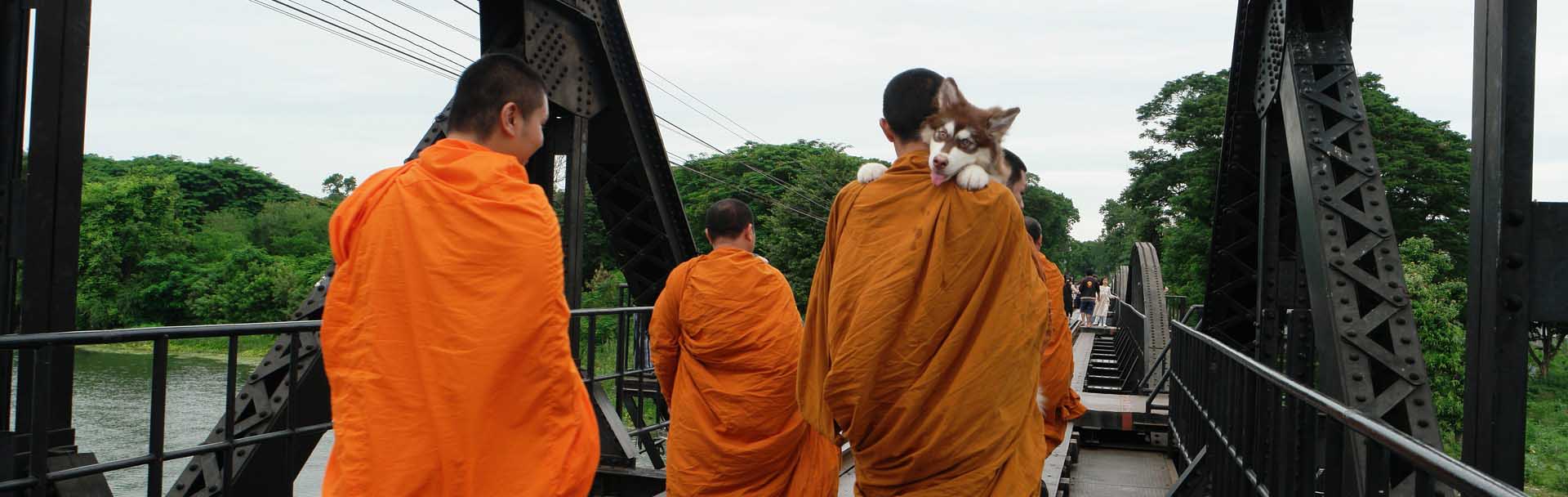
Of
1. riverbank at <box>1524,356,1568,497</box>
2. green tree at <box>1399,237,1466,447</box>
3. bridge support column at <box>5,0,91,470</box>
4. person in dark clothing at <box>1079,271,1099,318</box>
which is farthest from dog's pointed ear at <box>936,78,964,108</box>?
green tree at <box>1399,237,1466,447</box>

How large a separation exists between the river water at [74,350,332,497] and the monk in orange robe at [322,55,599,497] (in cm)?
1389

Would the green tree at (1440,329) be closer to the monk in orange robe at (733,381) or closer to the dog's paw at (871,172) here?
the monk in orange robe at (733,381)

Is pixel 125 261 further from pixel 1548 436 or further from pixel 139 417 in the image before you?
pixel 1548 436

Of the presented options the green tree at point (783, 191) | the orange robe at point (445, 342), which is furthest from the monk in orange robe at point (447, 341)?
the green tree at point (783, 191)

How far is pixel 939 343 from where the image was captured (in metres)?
2.58

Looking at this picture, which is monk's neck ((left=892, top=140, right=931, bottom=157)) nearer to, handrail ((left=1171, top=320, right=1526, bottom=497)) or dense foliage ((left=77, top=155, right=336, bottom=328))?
handrail ((left=1171, top=320, right=1526, bottom=497))

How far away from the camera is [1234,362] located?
436 centimetres

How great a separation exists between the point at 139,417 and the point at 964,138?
76.6 ft

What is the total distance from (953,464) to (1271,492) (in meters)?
1.62

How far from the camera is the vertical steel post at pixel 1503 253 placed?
2.74 meters

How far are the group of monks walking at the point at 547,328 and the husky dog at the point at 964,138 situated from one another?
0.18 feet

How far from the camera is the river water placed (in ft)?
58.9

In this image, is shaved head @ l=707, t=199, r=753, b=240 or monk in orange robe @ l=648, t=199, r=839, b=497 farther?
shaved head @ l=707, t=199, r=753, b=240

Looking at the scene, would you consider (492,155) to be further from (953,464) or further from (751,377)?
(751,377)
